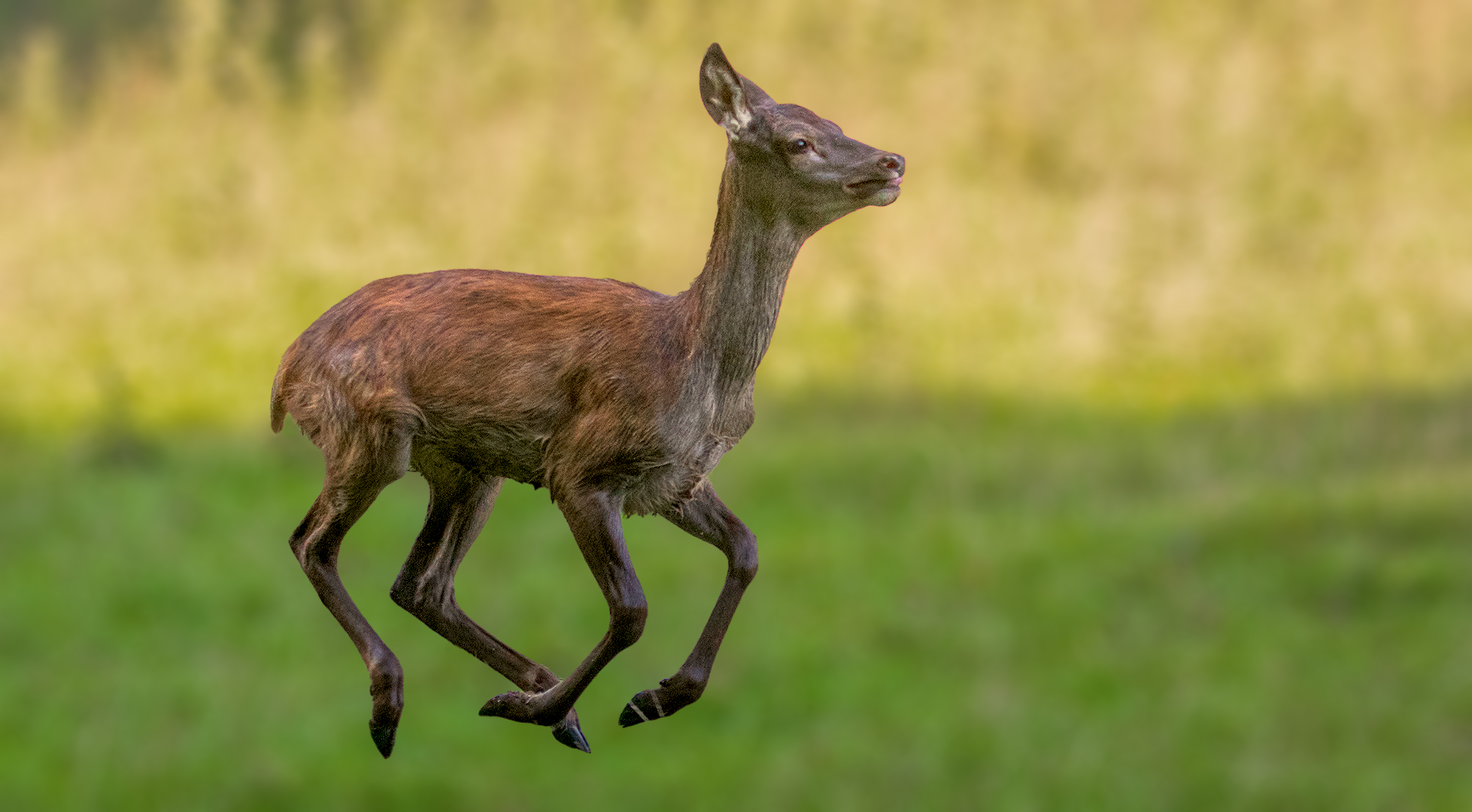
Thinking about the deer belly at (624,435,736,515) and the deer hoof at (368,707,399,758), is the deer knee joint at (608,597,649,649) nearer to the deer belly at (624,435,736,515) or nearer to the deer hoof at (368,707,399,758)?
the deer belly at (624,435,736,515)

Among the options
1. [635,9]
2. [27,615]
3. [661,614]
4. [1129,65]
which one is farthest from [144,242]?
[27,615]

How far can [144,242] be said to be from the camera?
22.4 ft

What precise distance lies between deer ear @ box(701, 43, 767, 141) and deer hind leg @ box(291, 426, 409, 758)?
0.77 meters

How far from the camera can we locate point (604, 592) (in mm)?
3098

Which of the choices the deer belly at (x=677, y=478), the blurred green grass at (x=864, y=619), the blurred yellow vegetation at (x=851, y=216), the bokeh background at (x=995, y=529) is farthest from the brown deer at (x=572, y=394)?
the blurred green grass at (x=864, y=619)

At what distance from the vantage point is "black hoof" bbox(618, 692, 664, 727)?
125 inches

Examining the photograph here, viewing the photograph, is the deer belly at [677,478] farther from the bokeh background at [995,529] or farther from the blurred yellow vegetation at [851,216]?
the bokeh background at [995,529]

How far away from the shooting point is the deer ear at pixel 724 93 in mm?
2797

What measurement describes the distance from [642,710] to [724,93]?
1.09 metres

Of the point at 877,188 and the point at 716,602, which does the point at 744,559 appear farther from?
the point at 877,188

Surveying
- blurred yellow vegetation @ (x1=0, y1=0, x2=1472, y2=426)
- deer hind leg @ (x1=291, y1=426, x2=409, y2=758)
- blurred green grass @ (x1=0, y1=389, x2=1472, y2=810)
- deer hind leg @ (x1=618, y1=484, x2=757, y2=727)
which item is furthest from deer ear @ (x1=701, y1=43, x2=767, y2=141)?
blurred green grass @ (x1=0, y1=389, x2=1472, y2=810)

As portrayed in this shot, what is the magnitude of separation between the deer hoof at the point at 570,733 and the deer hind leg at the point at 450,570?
6cm

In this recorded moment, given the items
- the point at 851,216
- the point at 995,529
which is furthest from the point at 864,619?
the point at 851,216

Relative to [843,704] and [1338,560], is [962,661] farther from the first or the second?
[1338,560]
